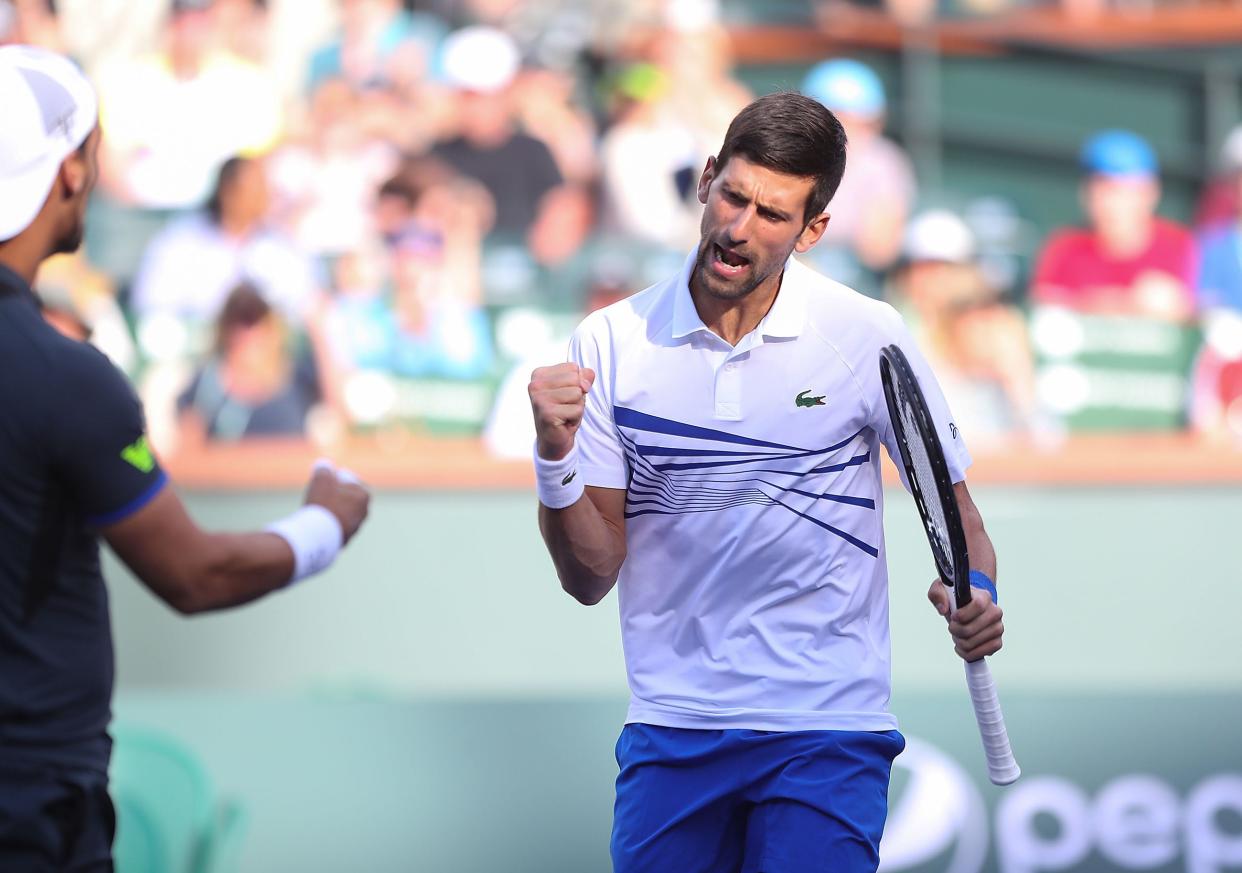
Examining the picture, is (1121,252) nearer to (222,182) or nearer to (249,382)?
(249,382)

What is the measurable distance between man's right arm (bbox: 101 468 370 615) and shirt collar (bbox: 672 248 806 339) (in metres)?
0.94

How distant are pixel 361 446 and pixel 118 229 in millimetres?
2238

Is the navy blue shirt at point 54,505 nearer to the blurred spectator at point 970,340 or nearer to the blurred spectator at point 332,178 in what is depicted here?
the blurred spectator at point 970,340

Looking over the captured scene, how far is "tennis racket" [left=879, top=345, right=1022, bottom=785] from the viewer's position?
3359 mm

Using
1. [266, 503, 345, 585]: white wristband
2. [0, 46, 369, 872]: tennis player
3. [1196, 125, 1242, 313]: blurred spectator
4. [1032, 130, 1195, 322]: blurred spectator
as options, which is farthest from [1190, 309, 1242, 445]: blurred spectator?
[0, 46, 369, 872]: tennis player

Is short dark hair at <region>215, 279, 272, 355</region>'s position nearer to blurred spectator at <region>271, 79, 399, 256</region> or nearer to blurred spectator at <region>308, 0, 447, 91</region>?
blurred spectator at <region>271, 79, 399, 256</region>

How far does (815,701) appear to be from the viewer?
353 centimetres

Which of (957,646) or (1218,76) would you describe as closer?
(957,646)

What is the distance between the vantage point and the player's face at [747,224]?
3475 mm

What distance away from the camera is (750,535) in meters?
3.54

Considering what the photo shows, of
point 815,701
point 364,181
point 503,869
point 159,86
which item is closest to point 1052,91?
point 364,181

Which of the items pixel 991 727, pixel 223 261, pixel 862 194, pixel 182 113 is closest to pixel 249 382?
pixel 223 261

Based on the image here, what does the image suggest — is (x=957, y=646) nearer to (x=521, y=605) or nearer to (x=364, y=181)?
(x=521, y=605)

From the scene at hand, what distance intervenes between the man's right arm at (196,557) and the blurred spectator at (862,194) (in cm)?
539
